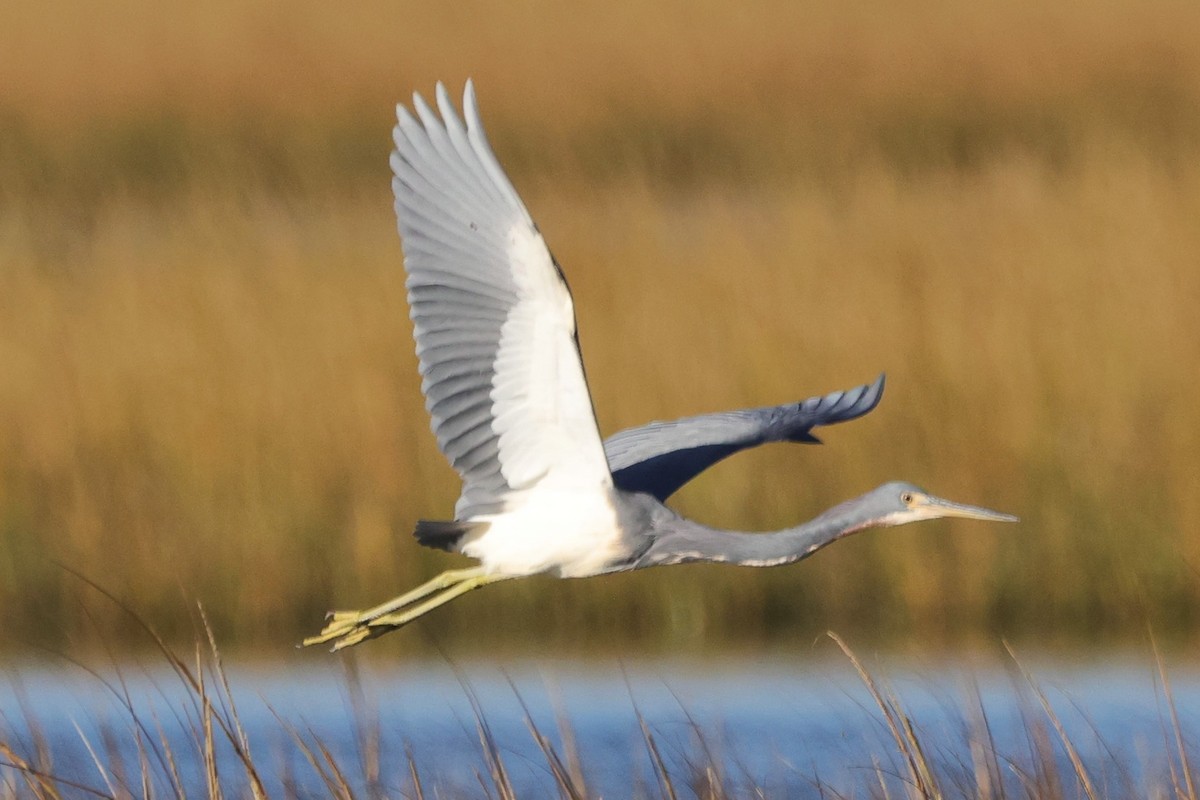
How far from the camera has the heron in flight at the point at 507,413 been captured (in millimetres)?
4375

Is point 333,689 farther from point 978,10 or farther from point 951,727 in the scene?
point 978,10

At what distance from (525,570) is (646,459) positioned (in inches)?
28.0

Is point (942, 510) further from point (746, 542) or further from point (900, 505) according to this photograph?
point (746, 542)

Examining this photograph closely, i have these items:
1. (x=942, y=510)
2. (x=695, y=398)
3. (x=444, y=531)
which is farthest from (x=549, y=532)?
(x=695, y=398)

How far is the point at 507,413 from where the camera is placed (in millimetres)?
4562

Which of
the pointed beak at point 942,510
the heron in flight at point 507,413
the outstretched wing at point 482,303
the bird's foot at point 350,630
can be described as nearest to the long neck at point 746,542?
the heron in flight at point 507,413

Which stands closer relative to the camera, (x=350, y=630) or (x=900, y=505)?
(x=900, y=505)

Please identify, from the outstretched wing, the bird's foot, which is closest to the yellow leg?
the bird's foot

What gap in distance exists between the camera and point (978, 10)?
62.6 ft

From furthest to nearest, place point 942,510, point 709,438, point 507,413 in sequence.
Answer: point 709,438 < point 942,510 < point 507,413

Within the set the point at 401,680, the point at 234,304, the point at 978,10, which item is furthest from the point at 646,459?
the point at 978,10

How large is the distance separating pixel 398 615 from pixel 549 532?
465mm

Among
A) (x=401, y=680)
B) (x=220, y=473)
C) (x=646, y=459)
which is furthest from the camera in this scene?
(x=220, y=473)

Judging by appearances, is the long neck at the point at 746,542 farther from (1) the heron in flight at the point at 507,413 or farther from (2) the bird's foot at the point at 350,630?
(2) the bird's foot at the point at 350,630
